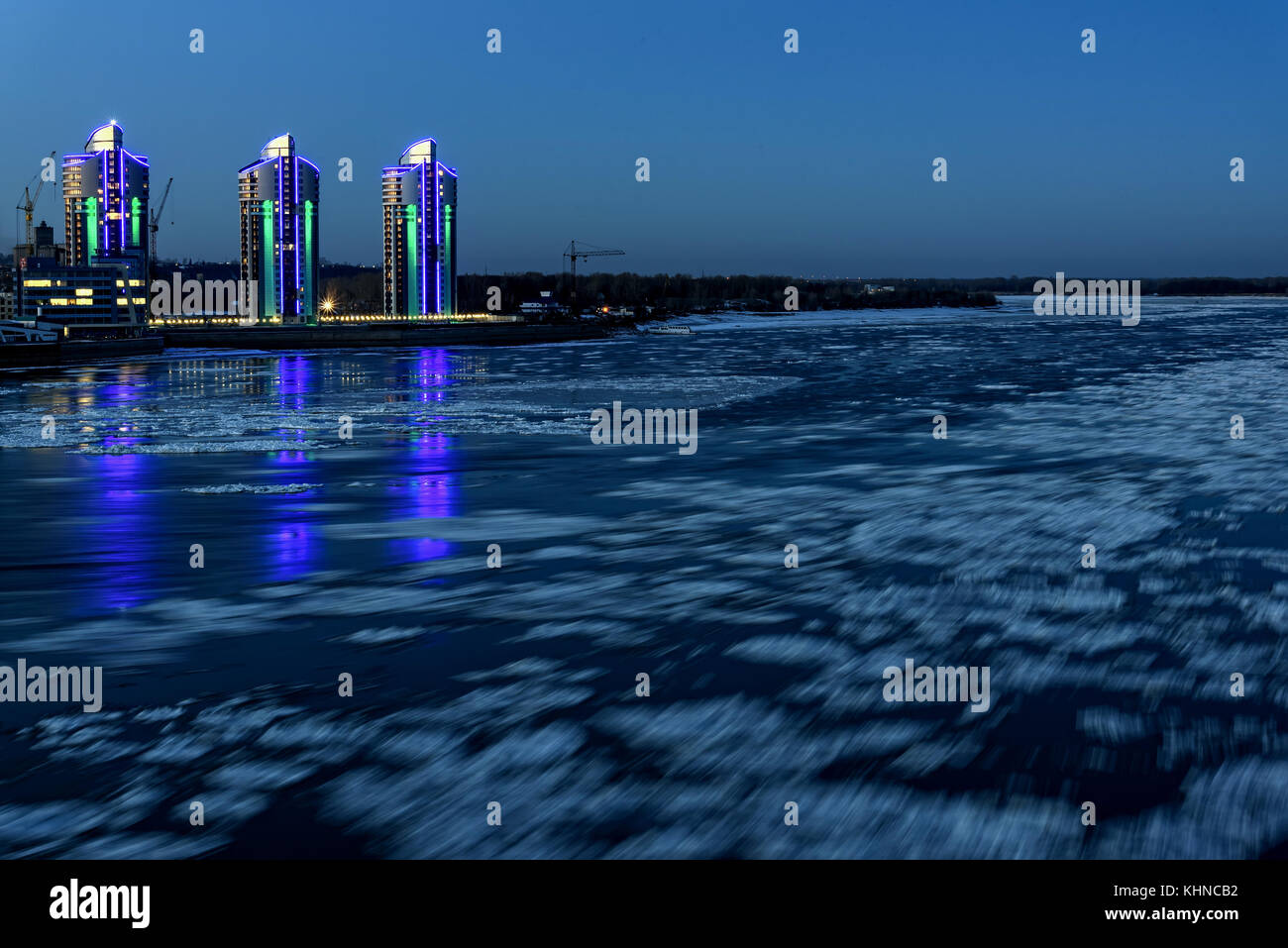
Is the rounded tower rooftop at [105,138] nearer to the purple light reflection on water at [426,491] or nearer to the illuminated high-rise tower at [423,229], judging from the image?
the illuminated high-rise tower at [423,229]

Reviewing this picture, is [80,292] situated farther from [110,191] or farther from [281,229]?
[281,229]

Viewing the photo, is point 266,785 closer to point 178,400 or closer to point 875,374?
point 178,400

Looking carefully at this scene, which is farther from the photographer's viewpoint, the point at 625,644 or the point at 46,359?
the point at 46,359

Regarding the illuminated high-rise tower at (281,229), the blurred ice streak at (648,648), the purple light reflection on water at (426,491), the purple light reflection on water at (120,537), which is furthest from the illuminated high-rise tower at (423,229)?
the blurred ice streak at (648,648)

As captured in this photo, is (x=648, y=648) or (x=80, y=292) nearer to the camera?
(x=648, y=648)

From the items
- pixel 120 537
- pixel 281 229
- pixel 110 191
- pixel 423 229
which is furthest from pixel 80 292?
pixel 120 537
